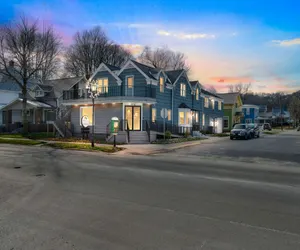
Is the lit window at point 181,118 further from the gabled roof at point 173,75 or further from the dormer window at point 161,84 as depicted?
the dormer window at point 161,84

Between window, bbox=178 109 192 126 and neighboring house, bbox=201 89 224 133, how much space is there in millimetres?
6053

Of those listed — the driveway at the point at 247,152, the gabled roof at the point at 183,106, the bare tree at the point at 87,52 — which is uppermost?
the bare tree at the point at 87,52

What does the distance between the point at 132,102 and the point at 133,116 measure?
5.58ft

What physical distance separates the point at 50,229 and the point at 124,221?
1347 mm

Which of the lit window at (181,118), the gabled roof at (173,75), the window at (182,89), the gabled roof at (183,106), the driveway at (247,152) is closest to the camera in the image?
the driveway at (247,152)

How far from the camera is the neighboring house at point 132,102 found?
84.8 feet

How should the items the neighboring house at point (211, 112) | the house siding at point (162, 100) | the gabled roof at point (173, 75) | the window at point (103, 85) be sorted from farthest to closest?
the neighboring house at point (211, 112)
the gabled roof at point (173, 75)
the window at point (103, 85)
the house siding at point (162, 100)

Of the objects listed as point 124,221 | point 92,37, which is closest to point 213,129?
point 92,37

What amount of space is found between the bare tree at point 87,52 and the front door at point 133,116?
29.4 m

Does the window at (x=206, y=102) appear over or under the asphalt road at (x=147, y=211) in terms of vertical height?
over

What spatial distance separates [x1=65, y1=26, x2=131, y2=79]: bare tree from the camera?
53.7m

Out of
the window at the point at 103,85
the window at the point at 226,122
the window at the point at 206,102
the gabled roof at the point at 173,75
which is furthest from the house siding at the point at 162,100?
the window at the point at 226,122

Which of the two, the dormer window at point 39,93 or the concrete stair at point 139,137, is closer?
the concrete stair at point 139,137

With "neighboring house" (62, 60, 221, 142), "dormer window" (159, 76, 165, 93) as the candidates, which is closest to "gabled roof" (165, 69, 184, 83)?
"neighboring house" (62, 60, 221, 142)
